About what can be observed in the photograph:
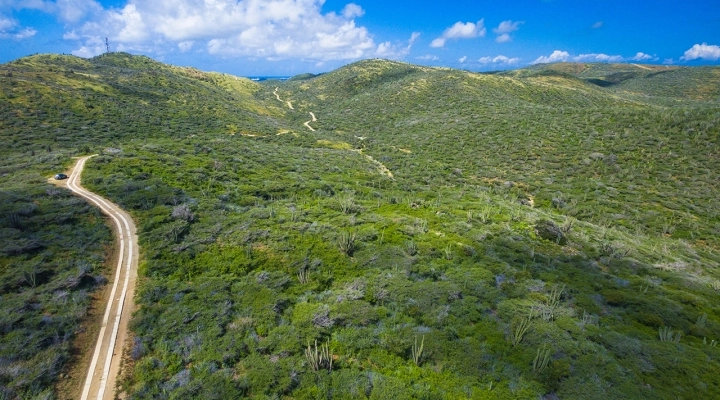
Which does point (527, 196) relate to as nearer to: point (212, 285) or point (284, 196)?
point (284, 196)

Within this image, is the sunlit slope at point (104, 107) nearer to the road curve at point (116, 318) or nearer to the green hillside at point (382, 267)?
the green hillside at point (382, 267)

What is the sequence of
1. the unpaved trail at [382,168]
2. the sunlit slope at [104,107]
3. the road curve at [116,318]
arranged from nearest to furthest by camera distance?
the road curve at [116,318] < the sunlit slope at [104,107] < the unpaved trail at [382,168]

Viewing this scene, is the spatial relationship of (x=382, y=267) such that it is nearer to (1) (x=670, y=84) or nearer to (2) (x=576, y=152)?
(2) (x=576, y=152)

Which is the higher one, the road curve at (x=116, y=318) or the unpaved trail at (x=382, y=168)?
the unpaved trail at (x=382, y=168)

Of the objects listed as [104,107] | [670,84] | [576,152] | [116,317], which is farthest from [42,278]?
[670,84]

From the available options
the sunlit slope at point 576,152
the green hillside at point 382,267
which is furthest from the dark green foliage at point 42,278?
the sunlit slope at point 576,152

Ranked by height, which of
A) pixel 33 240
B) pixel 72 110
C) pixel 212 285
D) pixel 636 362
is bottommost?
pixel 636 362

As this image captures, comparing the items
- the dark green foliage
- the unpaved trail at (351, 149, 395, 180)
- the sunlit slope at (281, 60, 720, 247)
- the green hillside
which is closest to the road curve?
the green hillside

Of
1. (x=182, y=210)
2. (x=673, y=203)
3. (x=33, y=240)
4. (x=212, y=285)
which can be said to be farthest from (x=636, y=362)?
(x=673, y=203)
